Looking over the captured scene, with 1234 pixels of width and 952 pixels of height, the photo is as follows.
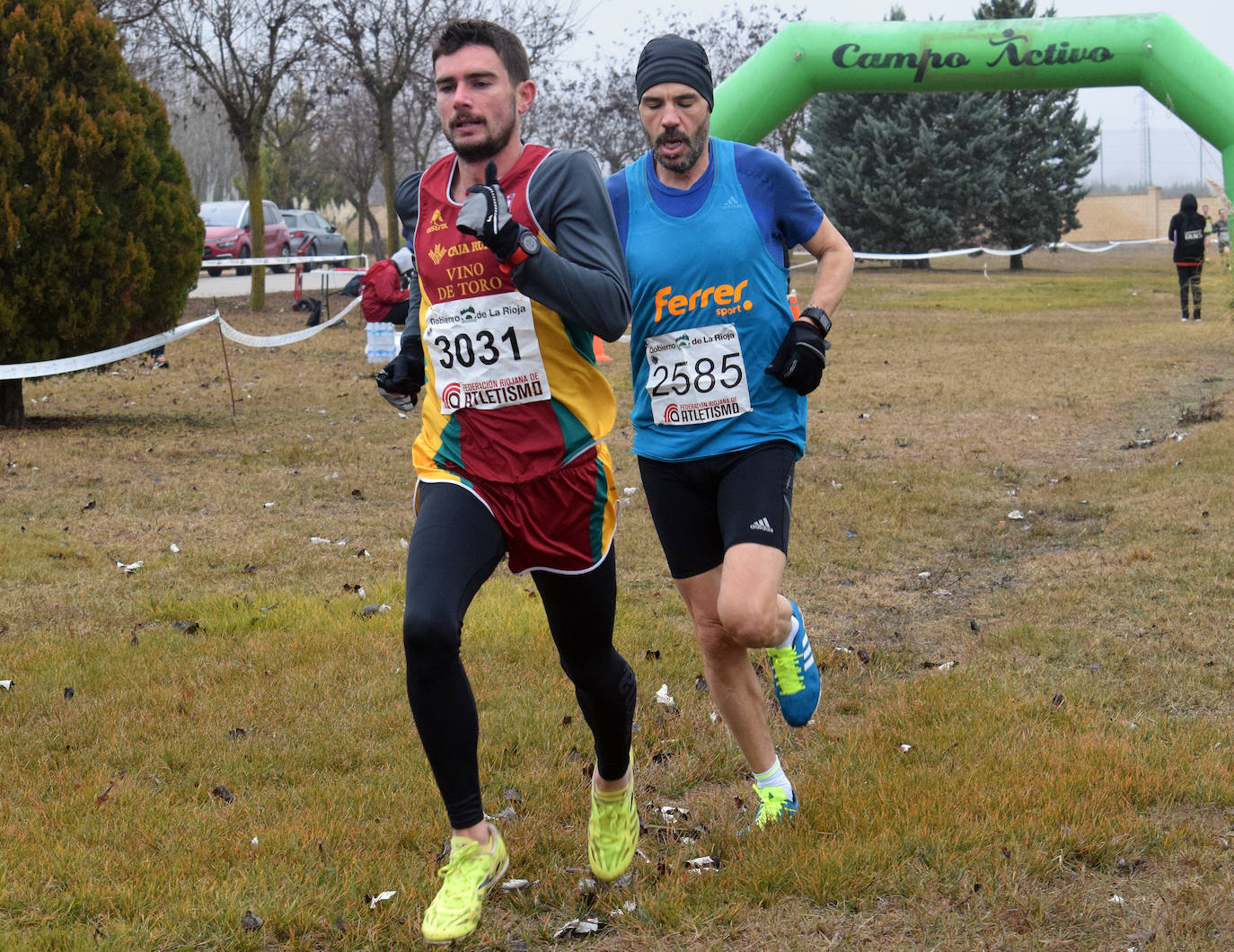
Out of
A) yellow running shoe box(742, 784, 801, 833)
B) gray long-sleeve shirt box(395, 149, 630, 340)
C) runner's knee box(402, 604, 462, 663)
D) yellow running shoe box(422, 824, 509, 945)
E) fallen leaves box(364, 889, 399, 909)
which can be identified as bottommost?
yellow running shoe box(742, 784, 801, 833)

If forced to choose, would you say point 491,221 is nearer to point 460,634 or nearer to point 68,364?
point 460,634

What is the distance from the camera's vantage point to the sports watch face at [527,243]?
2.97 meters

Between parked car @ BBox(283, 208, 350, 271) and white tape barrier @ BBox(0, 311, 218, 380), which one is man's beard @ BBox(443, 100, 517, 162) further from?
parked car @ BBox(283, 208, 350, 271)

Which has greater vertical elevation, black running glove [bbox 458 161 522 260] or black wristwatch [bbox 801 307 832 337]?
black running glove [bbox 458 161 522 260]

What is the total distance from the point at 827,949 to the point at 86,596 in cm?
458

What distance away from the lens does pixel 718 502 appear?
375 centimetres

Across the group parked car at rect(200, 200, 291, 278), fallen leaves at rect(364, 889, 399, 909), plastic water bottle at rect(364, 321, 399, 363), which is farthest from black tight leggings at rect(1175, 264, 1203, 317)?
fallen leaves at rect(364, 889, 399, 909)

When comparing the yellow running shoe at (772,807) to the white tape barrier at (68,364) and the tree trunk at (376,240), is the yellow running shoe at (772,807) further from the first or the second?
the tree trunk at (376,240)

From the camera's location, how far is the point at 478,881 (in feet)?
10.4

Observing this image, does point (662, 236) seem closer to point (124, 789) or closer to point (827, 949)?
point (827, 949)

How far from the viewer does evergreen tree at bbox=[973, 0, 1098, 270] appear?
42.0 m

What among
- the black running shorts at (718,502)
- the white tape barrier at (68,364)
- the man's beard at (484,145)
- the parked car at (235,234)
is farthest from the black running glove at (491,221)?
the parked car at (235,234)

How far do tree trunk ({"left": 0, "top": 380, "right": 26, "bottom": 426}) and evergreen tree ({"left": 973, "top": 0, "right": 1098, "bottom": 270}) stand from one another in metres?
35.4

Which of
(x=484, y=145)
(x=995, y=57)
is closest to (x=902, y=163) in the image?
(x=995, y=57)
